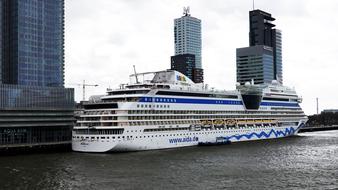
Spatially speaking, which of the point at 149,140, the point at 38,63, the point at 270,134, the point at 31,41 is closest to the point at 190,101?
the point at 149,140

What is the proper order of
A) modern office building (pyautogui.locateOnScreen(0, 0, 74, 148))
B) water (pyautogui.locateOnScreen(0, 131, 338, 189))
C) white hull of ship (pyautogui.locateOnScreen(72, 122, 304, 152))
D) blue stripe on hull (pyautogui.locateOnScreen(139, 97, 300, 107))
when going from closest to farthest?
1. water (pyautogui.locateOnScreen(0, 131, 338, 189))
2. white hull of ship (pyautogui.locateOnScreen(72, 122, 304, 152))
3. blue stripe on hull (pyautogui.locateOnScreen(139, 97, 300, 107))
4. modern office building (pyautogui.locateOnScreen(0, 0, 74, 148))

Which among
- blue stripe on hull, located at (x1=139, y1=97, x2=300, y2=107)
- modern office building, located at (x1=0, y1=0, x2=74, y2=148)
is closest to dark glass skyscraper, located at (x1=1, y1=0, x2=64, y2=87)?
modern office building, located at (x1=0, y1=0, x2=74, y2=148)

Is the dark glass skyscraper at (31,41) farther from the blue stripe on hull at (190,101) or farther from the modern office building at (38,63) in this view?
the blue stripe on hull at (190,101)

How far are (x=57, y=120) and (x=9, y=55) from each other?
3303cm

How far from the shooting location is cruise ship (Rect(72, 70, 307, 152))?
2867 inches

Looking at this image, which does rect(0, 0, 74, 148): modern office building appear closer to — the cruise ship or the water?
the cruise ship

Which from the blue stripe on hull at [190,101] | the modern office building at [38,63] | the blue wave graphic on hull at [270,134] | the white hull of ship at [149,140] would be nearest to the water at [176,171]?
the white hull of ship at [149,140]

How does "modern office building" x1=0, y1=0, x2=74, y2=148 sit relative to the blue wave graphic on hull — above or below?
above

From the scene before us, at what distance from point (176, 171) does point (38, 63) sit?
280 feet

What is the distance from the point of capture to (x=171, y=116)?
81.6 m

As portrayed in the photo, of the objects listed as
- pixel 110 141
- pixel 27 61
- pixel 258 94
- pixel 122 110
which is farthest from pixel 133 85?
pixel 27 61

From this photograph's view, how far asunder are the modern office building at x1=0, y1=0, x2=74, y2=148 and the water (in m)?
37.9

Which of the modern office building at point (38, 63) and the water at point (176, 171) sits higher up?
the modern office building at point (38, 63)

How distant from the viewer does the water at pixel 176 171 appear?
4397cm
